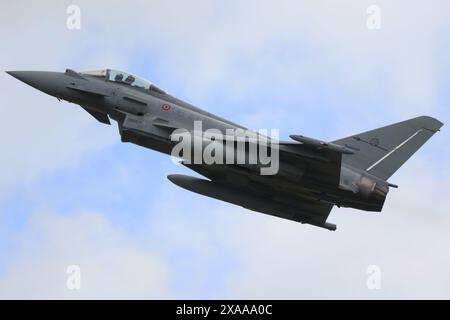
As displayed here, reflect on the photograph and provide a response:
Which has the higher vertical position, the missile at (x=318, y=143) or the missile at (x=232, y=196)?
the missile at (x=318, y=143)

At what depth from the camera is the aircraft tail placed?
21984 mm

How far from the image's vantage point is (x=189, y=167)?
22484mm

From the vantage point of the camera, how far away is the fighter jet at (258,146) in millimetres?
20859

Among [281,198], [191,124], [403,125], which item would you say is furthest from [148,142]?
[403,125]

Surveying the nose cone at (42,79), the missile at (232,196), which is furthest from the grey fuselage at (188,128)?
the missile at (232,196)

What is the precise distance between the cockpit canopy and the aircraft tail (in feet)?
17.8

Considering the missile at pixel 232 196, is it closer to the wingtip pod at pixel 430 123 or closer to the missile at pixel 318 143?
the missile at pixel 318 143

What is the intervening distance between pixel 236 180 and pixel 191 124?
208 cm

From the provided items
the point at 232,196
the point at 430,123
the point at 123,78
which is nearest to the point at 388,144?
the point at 430,123

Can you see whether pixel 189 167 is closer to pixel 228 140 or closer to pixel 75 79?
pixel 228 140

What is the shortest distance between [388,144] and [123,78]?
7547 millimetres

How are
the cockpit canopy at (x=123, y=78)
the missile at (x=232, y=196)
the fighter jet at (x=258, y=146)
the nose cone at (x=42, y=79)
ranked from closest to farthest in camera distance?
1. the fighter jet at (x=258, y=146)
2. the nose cone at (x=42, y=79)
3. the cockpit canopy at (x=123, y=78)
4. the missile at (x=232, y=196)

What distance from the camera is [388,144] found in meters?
22.3

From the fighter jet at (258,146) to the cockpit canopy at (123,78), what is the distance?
3cm
